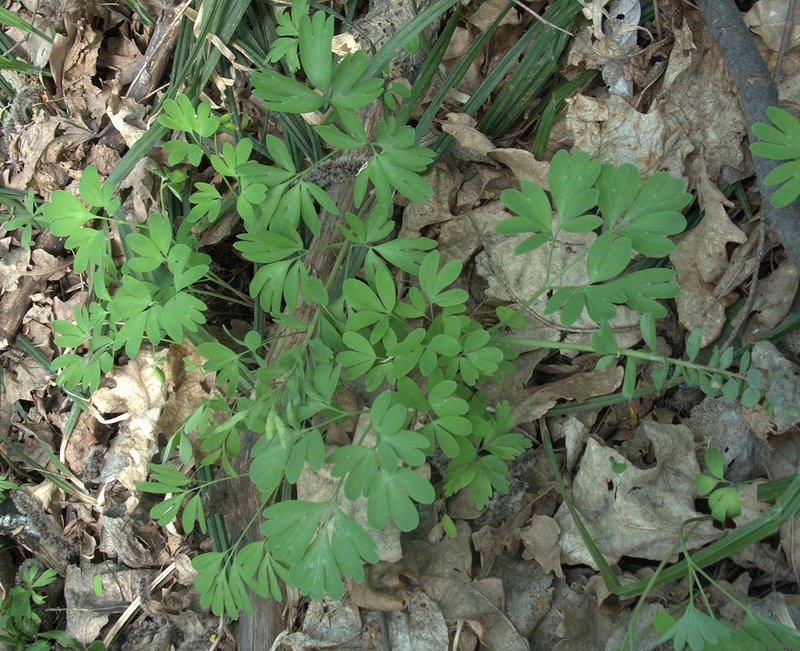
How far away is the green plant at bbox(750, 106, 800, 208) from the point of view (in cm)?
135

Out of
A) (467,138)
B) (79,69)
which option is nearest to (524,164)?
(467,138)

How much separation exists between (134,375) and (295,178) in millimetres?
964

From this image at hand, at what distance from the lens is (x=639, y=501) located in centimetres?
162

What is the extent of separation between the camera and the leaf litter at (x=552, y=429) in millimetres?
1618

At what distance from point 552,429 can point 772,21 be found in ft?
4.18

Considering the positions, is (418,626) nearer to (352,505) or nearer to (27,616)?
(352,505)

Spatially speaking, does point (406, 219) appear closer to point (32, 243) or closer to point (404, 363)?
point (404, 363)

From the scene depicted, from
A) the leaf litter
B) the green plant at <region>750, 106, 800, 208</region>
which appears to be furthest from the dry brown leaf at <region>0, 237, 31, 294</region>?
the green plant at <region>750, 106, 800, 208</region>

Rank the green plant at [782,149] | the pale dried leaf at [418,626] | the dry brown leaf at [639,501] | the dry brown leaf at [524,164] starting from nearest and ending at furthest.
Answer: the green plant at [782,149], the dry brown leaf at [639,501], the pale dried leaf at [418,626], the dry brown leaf at [524,164]

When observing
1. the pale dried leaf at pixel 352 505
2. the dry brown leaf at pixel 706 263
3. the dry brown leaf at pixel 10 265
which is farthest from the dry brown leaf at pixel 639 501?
the dry brown leaf at pixel 10 265

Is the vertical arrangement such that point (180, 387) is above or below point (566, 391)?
below

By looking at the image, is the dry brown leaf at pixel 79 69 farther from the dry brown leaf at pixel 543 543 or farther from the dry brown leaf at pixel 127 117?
the dry brown leaf at pixel 543 543

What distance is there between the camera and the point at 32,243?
90.6 inches

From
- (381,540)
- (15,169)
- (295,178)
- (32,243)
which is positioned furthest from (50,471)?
(295,178)
